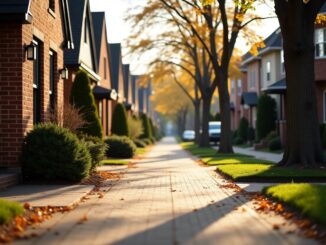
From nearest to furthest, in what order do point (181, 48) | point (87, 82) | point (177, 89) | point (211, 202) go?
1. point (211, 202)
2. point (87, 82)
3. point (181, 48)
4. point (177, 89)

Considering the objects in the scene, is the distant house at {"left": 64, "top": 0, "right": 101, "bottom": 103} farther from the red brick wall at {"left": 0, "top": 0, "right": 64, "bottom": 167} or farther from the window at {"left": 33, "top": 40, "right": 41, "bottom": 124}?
the red brick wall at {"left": 0, "top": 0, "right": 64, "bottom": 167}

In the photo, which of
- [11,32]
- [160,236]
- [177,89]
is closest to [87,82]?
[11,32]

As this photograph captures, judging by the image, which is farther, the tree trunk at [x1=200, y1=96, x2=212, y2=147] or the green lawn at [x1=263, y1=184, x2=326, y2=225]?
the tree trunk at [x1=200, y1=96, x2=212, y2=147]

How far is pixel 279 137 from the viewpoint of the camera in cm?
3703

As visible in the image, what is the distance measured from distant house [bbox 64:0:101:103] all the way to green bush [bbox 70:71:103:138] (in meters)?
2.46

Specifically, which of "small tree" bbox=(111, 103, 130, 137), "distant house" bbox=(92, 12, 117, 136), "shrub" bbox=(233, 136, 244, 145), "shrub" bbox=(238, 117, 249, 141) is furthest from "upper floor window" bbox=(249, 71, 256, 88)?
"small tree" bbox=(111, 103, 130, 137)

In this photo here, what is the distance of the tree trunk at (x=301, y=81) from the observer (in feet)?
56.7

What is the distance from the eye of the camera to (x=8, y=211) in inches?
346

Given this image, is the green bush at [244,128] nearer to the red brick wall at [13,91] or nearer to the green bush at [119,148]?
the green bush at [119,148]

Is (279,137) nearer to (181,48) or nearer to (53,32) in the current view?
(181,48)

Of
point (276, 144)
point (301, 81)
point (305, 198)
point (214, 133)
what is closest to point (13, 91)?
point (305, 198)

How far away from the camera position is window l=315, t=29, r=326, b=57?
3347 cm

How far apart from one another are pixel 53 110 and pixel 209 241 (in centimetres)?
1159

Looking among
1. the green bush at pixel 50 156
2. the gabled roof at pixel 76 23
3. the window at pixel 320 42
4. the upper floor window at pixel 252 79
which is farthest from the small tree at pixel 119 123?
the green bush at pixel 50 156
